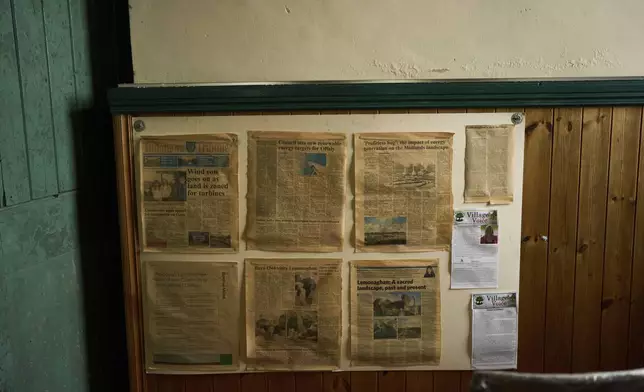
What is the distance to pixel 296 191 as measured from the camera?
59.6 inches

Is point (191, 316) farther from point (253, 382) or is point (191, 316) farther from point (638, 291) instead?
point (638, 291)

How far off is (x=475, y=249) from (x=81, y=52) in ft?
4.16

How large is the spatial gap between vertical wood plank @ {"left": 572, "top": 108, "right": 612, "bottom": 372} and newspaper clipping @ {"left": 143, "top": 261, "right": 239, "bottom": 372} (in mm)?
1036

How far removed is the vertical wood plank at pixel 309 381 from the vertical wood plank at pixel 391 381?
0.18 m

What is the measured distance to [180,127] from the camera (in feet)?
4.91

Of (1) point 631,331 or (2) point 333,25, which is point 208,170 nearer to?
(2) point 333,25

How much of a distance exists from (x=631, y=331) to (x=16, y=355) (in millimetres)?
1703

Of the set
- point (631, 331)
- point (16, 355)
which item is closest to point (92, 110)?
point (16, 355)

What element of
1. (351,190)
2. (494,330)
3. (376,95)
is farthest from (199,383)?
(376,95)

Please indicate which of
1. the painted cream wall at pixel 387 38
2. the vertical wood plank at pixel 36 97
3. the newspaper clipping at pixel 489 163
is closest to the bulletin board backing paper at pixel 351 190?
the newspaper clipping at pixel 489 163

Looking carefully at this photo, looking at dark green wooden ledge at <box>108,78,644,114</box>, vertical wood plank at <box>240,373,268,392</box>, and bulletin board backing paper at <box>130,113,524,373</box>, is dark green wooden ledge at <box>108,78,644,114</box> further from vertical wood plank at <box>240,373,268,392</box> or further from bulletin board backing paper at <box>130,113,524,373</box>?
vertical wood plank at <box>240,373,268,392</box>

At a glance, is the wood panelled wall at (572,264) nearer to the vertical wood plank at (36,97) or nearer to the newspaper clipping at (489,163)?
the newspaper clipping at (489,163)

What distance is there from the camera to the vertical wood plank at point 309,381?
5.23ft

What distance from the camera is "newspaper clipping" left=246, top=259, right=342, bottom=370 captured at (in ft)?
5.07
